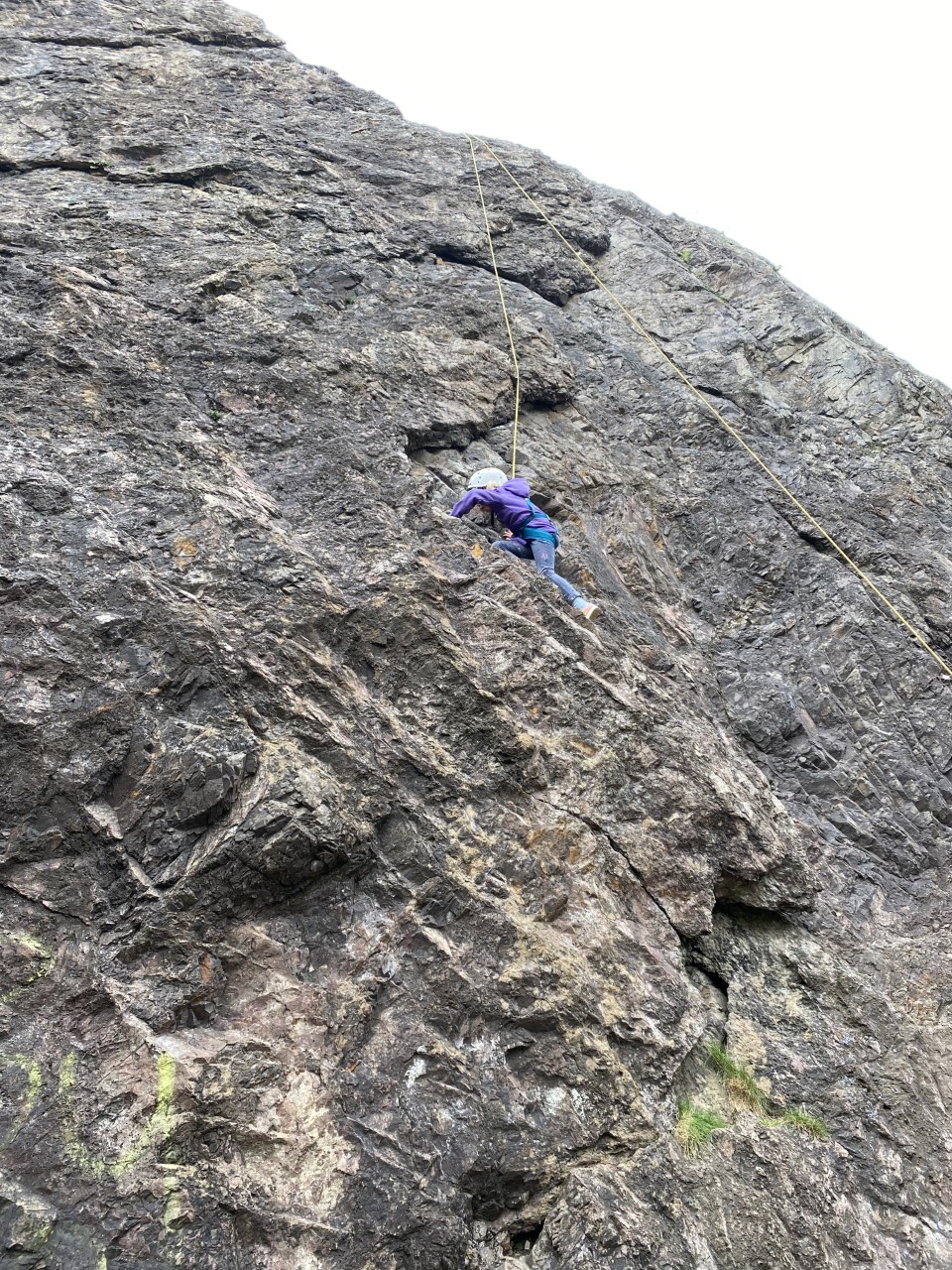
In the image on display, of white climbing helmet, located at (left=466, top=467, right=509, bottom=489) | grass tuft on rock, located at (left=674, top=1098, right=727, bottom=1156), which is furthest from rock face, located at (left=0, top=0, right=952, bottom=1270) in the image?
white climbing helmet, located at (left=466, top=467, right=509, bottom=489)

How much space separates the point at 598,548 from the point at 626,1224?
574 centimetres

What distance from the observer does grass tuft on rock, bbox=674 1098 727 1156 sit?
531 cm

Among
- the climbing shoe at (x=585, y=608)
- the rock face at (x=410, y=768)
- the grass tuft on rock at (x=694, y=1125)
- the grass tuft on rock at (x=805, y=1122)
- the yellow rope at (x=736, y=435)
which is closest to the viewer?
the rock face at (x=410, y=768)

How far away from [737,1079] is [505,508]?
4.77m

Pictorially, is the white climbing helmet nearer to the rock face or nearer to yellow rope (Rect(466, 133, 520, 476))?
the rock face

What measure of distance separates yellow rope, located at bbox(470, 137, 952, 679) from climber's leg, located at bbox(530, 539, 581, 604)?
329 centimetres

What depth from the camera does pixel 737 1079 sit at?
576cm

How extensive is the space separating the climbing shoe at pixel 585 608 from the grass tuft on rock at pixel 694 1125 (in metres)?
3.72

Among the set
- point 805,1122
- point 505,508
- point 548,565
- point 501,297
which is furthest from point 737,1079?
point 501,297

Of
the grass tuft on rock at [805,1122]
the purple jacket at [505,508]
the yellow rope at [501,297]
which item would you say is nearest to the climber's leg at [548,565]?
the purple jacket at [505,508]

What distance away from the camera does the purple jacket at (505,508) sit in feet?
25.9

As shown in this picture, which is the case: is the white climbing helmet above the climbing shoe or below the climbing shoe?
above

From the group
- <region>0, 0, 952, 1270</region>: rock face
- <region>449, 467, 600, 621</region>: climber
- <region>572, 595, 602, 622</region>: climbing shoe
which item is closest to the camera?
<region>0, 0, 952, 1270</region>: rock face

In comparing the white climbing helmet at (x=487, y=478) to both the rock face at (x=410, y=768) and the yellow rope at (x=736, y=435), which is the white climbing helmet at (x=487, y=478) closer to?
the rock face at (x=410, y=768)
